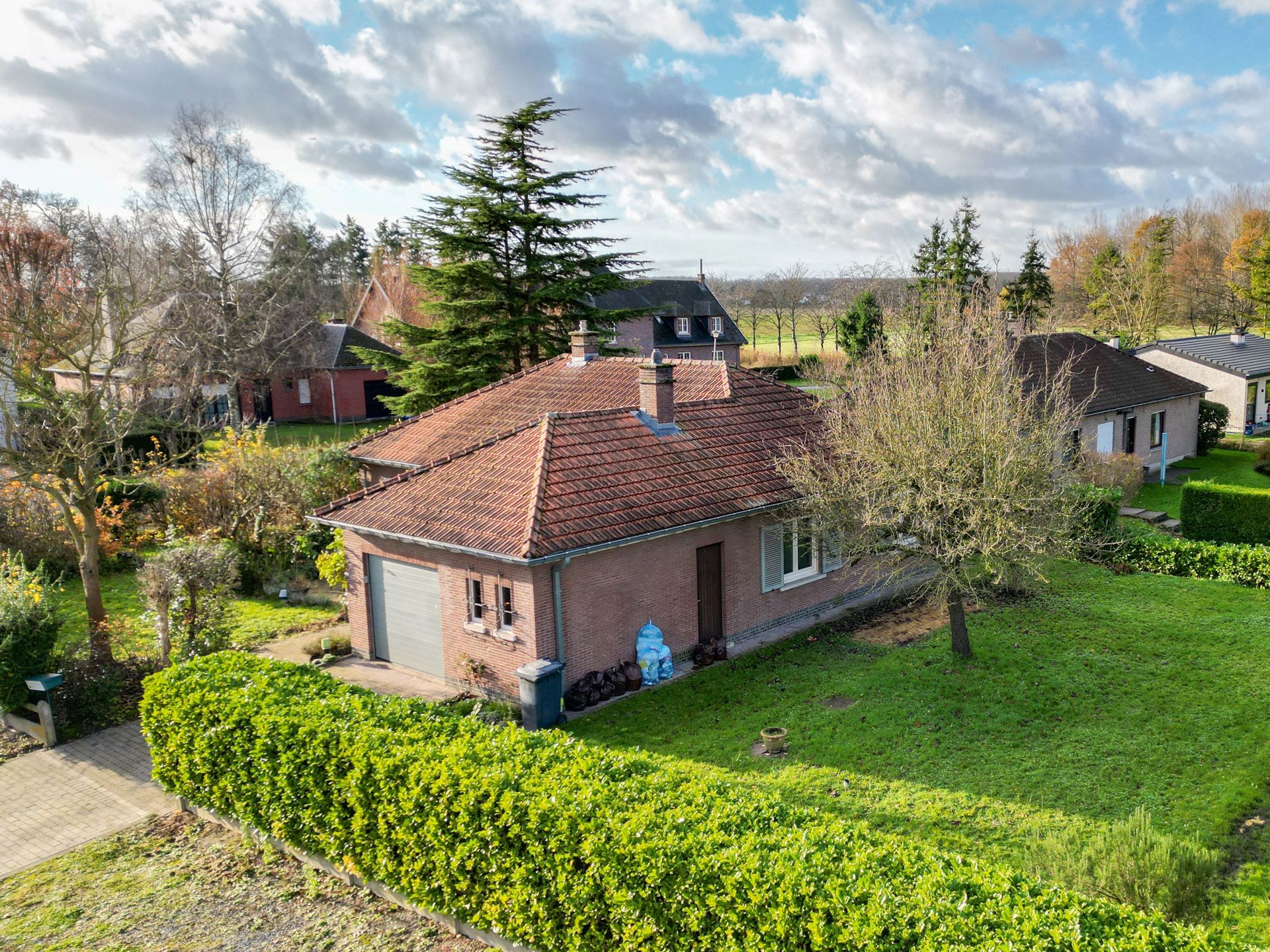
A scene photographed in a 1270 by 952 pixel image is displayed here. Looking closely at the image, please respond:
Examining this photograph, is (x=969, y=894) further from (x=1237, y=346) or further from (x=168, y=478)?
(x=1237, y=346)

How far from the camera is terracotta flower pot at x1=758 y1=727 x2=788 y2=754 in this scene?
12.3 metres

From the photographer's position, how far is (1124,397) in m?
33.2

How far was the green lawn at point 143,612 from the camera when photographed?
18.2m

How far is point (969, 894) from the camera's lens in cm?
653

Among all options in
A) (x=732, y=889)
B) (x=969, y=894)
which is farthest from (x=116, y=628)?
(x=969, y=894)

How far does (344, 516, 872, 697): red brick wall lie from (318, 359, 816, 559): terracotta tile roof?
1.69 ft

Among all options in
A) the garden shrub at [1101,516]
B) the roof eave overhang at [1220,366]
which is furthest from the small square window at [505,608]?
the roof eave overhang at [1220,366]

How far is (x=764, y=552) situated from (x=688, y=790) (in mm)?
9737

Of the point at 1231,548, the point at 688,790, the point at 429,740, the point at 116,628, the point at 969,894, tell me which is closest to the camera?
the point at 969,894

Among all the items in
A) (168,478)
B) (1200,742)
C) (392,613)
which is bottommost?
(1200,742)

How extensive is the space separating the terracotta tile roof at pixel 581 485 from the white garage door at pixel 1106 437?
61.4 ft

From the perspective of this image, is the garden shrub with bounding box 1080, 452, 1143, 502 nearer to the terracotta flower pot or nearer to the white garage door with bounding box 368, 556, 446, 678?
the terracotta flower pot

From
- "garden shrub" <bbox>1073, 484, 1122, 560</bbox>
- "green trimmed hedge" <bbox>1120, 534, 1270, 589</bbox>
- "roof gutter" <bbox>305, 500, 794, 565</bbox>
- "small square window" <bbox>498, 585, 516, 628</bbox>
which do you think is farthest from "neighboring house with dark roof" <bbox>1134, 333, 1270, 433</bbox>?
"small square window" <bbox>498, 585, 516, 628</bbox>

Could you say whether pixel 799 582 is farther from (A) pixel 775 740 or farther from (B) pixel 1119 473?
(B) pixel 1119 473
